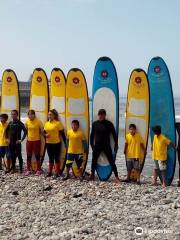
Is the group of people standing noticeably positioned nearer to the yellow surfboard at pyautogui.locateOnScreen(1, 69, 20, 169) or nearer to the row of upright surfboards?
the row of upright surfboards

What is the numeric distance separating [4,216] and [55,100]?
3.65m

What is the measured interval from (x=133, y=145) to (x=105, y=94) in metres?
1.34

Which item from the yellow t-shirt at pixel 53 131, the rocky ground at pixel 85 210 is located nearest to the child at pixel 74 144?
the yellow t-shirt at pixel 53 131

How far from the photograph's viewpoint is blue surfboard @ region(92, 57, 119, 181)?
835 cm

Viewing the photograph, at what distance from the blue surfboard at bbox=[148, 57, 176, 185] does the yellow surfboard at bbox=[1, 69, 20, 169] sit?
3.29 m

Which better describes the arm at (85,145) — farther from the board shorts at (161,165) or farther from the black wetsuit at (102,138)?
the board shorts at (161,165)

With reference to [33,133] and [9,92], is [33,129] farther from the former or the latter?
[9,92]

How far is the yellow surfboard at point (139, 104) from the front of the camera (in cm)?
815

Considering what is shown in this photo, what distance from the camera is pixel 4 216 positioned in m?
5.98

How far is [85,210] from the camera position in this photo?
613 cm

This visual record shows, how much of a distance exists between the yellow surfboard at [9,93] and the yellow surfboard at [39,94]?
1.59ft

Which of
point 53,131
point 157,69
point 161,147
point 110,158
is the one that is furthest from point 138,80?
point 53,131

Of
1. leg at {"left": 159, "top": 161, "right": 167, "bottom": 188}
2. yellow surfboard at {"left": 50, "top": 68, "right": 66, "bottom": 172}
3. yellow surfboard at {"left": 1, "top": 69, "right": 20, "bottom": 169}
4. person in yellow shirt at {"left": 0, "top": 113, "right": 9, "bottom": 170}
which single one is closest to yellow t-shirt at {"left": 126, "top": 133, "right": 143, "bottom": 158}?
leg at {"left": 159, "top": 161, "right": 167, "bottom": 188}

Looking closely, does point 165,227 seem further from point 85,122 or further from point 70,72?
point 70,72
